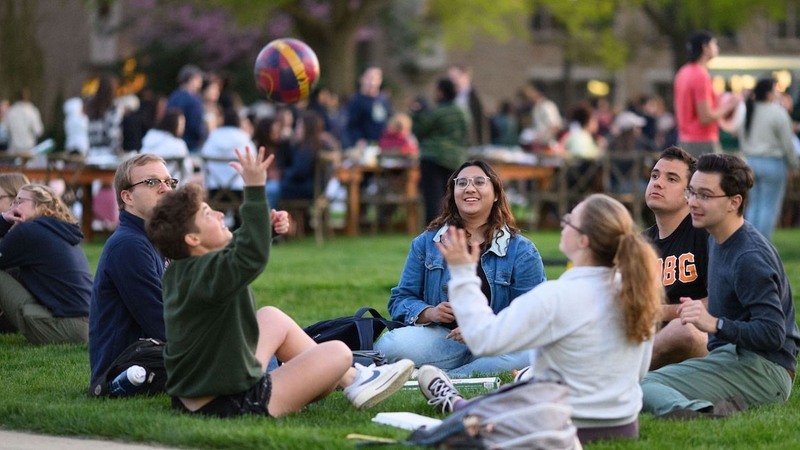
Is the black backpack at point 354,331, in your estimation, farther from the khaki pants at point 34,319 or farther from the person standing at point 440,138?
the person standing at point 440,138

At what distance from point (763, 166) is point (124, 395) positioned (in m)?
9.86

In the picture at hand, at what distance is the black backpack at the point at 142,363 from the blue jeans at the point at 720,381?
249 cm

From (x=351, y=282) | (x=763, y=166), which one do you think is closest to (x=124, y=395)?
(x=351, y=282)

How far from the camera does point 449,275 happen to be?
8266 mm

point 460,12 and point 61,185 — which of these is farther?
point 460,12

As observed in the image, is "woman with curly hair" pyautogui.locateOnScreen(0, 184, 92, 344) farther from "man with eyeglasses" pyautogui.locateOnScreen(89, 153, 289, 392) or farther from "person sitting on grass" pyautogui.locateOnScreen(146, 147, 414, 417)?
"person sitting on grass" pyautogui.locateOnScreen(146, 147, 414, 417)

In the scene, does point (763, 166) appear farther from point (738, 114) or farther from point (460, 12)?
point (460, 12)

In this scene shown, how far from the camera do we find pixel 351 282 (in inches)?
514

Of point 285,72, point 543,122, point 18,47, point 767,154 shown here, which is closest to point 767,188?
point 767,154

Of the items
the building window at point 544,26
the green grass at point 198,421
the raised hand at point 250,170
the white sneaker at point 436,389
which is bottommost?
the green grass at point 198,421

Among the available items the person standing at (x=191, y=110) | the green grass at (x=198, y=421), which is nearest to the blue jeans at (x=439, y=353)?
the green grass at (x=198, y=421)

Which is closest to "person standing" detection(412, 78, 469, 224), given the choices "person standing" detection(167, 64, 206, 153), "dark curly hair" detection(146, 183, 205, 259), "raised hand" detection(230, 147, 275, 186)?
"person standing" detection(167, 64, 206, 153)

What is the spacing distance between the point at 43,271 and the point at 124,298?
7.58 feet

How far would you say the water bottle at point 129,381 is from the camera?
7203 millimetres
